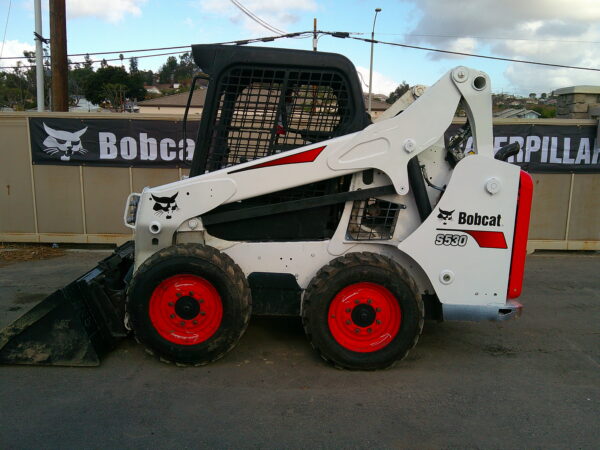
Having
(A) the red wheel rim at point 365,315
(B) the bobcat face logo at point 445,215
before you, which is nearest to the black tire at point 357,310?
(A) the red wheel rim at point 365,315

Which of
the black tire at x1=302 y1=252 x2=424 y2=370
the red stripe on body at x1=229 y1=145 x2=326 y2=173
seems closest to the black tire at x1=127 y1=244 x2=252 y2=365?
the black tire at x1=302 y1=252 x2=424 y2=370

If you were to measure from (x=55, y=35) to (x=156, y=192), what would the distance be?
7364 mm

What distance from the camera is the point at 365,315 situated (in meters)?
3.79

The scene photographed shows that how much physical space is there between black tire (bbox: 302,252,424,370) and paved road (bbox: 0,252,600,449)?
0.52ft

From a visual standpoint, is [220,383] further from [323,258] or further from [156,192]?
[156,192]

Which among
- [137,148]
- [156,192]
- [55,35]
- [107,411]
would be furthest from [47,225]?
[107,411]

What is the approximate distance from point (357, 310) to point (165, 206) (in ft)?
5.75

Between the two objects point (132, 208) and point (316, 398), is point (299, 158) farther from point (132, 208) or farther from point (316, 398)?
point (132, 208)

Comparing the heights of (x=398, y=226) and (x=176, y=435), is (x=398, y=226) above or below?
above

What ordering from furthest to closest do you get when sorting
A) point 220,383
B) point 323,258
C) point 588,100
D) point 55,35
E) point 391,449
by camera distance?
point 588,100 → point 55,35 → point 323,258 → point 220,383 → point 391,449

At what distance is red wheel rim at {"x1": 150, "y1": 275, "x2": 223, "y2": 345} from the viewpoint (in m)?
3.82

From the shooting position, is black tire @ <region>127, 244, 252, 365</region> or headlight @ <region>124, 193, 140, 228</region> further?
headlight @ <region>124, 193, 140, 228</region>

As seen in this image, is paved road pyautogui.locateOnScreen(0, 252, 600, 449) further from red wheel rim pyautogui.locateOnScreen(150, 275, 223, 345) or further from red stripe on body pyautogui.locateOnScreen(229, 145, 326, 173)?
red stripe on body pyautogui.locateOnScreen(229, 145, 326, 173)

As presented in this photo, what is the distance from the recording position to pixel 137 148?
8266 mm
